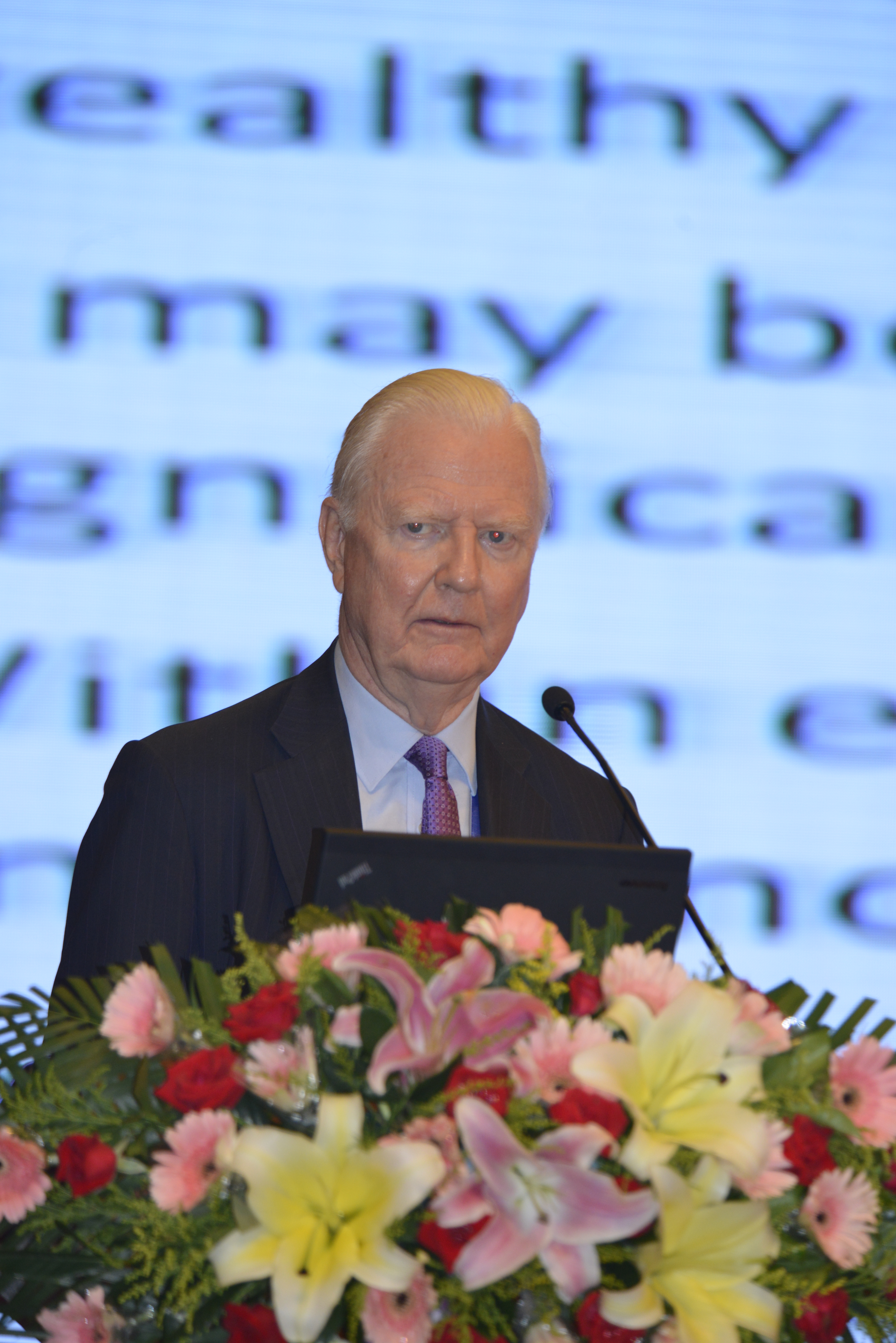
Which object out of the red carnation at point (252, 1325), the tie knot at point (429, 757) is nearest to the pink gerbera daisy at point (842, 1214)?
the red carnation at point (252, 1325)

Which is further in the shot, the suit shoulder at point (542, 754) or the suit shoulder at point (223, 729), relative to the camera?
the suit shoulder at point (542, 754)

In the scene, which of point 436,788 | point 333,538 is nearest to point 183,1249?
point 436,788

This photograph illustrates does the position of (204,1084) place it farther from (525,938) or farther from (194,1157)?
(525,938)

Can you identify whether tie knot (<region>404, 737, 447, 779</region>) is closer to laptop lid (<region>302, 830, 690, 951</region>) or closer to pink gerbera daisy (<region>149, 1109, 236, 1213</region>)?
laptop lid (<region>302, 830, 690, 951</region>)

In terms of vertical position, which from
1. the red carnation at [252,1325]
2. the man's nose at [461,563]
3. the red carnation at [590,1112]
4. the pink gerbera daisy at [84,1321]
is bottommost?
the pink gerbera daisy at [84,1321]

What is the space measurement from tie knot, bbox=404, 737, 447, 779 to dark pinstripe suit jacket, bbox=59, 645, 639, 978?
0.27 feet

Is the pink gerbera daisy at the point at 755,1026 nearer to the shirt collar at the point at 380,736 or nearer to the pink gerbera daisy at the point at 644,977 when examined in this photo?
the pink gerbera daisy at the point at 644,977

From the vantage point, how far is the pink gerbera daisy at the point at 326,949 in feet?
2.83

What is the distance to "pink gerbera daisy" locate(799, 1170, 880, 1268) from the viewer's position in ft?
2.82

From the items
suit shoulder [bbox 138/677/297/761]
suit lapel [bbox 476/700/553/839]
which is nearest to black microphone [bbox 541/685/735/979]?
suit lapel [bbox 476/700/553/839]

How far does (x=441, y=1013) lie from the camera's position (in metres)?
0.79

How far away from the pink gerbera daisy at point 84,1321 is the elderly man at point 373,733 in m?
0.81

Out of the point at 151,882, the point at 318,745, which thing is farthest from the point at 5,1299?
the point at 318,745

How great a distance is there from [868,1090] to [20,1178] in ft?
1.77
